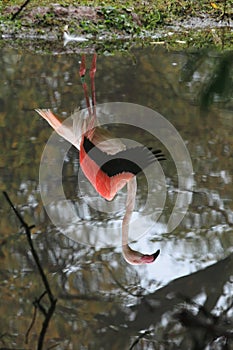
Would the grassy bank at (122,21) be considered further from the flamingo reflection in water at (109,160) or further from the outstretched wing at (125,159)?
the outstretched wing at (125,159)

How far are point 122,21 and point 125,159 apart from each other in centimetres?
436

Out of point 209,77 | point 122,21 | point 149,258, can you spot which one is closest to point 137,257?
point 149,258

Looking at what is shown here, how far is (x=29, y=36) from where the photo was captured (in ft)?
23.4

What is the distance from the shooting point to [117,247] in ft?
9.21

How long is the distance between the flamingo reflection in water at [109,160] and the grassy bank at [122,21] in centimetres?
314

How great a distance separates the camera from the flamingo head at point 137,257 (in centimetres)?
264

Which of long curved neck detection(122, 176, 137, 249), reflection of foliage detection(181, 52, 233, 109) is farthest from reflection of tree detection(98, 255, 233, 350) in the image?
reflection of foliage detection(181, 52, 233, 109)


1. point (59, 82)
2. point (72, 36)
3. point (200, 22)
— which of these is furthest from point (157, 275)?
point (200, 22)

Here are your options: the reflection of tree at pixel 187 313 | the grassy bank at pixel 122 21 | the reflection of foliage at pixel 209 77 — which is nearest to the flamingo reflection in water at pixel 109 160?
the reflection of tree at pixel 187 313

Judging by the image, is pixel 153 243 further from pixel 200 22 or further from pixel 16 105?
pixel 200 22

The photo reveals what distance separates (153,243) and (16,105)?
185 cm

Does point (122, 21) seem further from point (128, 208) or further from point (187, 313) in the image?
point (187, 313)

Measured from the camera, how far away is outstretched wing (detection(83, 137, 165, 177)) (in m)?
3.32

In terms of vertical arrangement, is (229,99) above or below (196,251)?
above
